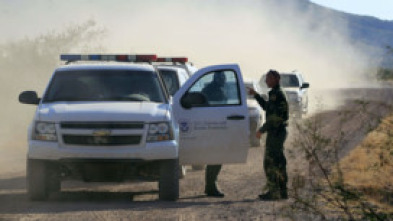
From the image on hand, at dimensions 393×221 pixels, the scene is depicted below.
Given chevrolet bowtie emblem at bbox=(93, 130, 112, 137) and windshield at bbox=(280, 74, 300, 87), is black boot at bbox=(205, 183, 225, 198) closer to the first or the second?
Answer: chevrolet bowtie emblem at bbox=(93, 130, 112, 137)

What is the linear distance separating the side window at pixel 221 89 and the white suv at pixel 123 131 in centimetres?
5

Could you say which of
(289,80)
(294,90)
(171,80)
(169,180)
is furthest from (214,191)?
(289,80)

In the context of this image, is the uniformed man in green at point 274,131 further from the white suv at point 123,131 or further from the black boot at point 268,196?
the white suv at point 123,131

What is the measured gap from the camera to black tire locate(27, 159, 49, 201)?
1199cm

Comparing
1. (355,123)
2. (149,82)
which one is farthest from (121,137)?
(355,123)

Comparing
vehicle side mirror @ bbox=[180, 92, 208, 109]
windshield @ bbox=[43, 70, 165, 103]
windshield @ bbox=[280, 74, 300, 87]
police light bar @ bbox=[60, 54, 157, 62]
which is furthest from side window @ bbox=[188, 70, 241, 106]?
windshield @ bbox=[280, 74, 300, 87]

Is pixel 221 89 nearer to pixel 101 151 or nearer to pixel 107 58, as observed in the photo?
pixel 101 151

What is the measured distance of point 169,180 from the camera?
1211 cm

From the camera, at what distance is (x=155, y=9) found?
87.8m

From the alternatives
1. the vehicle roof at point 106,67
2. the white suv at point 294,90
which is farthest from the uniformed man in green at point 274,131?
the white suv at point 294,90

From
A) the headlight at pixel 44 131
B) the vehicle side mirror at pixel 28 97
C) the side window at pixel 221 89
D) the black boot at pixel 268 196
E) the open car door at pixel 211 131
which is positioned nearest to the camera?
the headlight at pixel 44 131

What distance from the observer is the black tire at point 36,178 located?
1199 centimetres

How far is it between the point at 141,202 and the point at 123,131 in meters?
1.03

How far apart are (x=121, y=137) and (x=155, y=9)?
7643 centimetres
